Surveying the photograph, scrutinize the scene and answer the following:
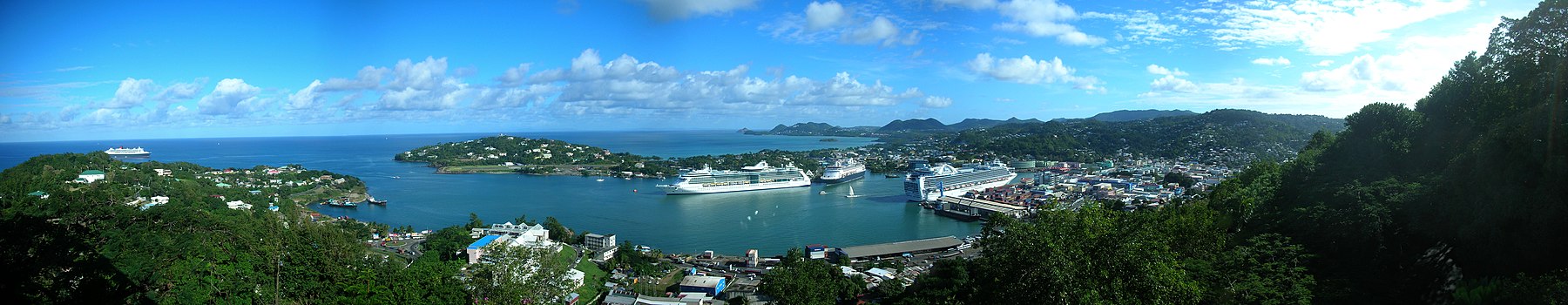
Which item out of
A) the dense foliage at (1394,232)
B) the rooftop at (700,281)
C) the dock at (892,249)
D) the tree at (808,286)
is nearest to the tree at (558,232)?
the rooftop at (700,281)

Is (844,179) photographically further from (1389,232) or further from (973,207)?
(1389,232)

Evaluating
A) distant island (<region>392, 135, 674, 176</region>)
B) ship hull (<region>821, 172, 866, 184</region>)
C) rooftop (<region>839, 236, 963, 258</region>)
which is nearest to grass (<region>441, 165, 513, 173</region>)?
distant island (<region>392, 135, 674, 176</region>)

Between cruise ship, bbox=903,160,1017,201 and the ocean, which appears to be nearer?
the ocean

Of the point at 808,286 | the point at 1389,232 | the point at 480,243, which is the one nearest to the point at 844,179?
the point at 480,243

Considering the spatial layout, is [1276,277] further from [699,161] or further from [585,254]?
[699,161]

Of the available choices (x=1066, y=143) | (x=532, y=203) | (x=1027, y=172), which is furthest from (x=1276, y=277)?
(x=1066, y=143)

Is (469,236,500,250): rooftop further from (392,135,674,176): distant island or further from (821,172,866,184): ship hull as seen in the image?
(392,135,674,176): distant island
